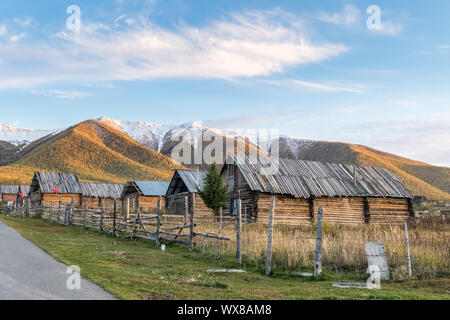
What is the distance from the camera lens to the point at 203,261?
45.5 feet

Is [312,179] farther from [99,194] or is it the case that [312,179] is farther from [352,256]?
[99,194]

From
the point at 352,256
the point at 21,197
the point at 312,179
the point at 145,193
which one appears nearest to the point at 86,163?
the point at 21,197

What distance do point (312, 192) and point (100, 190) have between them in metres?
40.1

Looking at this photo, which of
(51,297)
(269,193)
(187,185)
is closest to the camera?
(51,297)

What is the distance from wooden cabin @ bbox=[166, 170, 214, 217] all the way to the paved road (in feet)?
89.8

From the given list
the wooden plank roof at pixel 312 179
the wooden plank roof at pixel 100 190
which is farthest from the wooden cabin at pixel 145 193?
the wooden plank roof at pixel 312 179

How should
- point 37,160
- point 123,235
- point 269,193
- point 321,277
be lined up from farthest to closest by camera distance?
point 37,160, point 269,193, point 123,235, point 321,277

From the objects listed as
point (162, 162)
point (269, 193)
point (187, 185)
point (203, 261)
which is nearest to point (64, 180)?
point (187, 185)

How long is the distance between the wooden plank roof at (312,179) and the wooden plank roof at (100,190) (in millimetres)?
33510

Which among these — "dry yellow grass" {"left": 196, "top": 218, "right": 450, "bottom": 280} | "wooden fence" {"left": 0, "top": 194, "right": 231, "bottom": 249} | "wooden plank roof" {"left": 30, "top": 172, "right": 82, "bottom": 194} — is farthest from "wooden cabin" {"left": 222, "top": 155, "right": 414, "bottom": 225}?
"wooden plank roof" {"left": 30, "top": 172, "right": 82, "bottom": 194}

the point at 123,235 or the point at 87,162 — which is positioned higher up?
the point at 87,162

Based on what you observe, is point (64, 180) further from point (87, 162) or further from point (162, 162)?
point (162, 162)

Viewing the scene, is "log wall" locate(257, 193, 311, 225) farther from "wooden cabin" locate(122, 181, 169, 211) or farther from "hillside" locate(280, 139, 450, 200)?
"hillside" locate(280, 139, 450, 200)

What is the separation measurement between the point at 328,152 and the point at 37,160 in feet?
420
